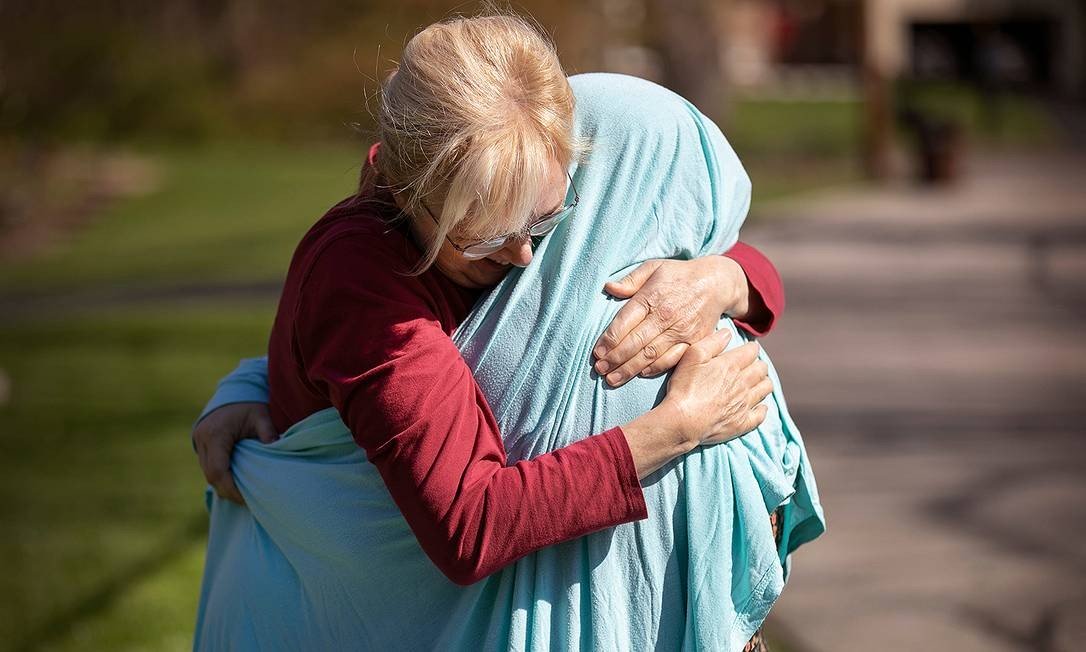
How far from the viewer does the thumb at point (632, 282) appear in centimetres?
182

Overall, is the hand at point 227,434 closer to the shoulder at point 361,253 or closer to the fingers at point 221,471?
the fingers at point 221,471

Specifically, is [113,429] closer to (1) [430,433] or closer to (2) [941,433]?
(2) [941,433]

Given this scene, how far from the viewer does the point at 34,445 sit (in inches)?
263

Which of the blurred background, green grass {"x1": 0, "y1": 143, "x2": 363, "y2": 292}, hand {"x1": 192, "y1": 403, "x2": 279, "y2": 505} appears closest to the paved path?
the blurred background

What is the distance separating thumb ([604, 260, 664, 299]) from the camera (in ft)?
5.98

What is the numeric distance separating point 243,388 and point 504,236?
0.73 m

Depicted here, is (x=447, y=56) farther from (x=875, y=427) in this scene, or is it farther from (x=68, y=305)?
(x=68, y=305)

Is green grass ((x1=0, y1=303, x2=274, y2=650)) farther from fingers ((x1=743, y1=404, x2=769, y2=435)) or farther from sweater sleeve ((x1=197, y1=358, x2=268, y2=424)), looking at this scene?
fingers ((x1=743, y1=404, x2=769, y2=435))

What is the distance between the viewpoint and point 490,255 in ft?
5.69

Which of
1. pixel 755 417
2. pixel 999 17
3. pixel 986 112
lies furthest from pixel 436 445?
pixel 999 17

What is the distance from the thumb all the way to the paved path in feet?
7.75

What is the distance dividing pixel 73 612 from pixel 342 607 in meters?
2.97

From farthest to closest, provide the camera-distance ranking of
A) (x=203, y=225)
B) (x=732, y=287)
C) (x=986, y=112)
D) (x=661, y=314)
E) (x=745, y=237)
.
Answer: (x=986, y=112) < (x=203, y=225) < (x=745, y=237) < (x=732, y=287) < (x=661, y=314)

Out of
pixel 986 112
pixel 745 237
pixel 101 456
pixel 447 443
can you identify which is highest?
pixel 447 443
